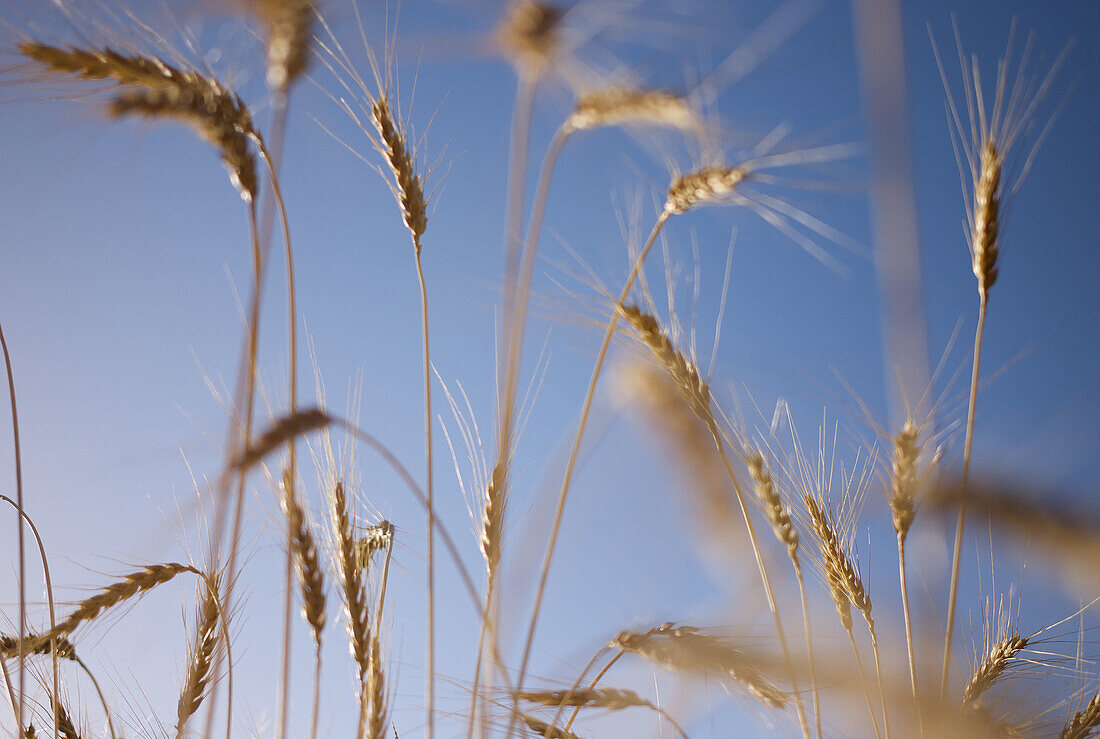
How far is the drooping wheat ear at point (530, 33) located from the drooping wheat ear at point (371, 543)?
117cm

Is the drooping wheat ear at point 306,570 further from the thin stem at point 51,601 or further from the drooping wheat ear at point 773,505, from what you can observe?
the drooping wheat ear at point 773,505

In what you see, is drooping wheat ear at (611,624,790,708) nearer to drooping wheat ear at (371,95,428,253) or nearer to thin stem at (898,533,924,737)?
thin stem at (898,533,924,737)

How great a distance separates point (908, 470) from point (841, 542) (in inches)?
8.0

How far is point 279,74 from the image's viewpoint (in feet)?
4.37

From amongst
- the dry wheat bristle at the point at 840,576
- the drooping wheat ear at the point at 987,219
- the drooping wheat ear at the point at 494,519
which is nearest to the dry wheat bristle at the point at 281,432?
the drooping wheat ear at the point at 494,519

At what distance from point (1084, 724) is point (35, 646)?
197 centimetres

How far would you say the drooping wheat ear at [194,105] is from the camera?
125 centimetres

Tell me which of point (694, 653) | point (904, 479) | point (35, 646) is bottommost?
point (35, 646)

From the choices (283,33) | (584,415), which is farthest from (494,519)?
(283,33)

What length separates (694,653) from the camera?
1.23 metres

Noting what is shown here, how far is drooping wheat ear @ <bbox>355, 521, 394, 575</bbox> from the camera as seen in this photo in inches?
55.8

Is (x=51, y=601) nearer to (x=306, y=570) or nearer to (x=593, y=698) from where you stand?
(x=306, y=570)

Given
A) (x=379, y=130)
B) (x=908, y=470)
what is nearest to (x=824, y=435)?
(x=908, y=470)

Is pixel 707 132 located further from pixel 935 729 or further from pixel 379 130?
pixel 935 729
